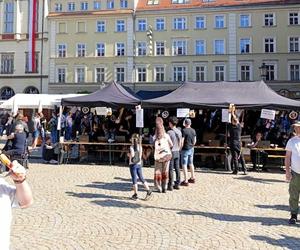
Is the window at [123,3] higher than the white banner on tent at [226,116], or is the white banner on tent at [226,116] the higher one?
the window at [123,3]

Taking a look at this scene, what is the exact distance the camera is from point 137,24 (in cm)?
4647

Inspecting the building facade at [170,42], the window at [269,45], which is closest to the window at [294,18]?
the building facade at [170,42]

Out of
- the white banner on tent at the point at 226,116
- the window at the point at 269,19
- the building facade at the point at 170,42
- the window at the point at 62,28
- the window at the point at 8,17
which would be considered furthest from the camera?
the window at the point at 8,17

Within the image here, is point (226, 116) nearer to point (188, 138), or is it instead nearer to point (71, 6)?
point (188, 138)

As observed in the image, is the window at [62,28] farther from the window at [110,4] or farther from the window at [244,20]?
the window at [244,20]

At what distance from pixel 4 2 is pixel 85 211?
164 feet

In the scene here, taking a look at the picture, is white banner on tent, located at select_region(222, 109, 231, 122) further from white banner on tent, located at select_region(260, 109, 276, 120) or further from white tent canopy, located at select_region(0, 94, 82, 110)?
white tent canopy, located at select_region(0, 94, 82, 110)

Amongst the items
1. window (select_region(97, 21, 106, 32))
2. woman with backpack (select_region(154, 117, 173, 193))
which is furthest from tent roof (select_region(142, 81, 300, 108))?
window (select_region(97, 21, 106, 32))

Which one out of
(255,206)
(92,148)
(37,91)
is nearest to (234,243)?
(255,206)

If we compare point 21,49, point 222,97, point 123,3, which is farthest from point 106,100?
point 21,49

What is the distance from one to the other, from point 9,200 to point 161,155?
6620 millimetres

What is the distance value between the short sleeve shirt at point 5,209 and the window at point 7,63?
5019 centimetres

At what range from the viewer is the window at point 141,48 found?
151 ft

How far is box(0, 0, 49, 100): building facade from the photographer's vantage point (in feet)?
161
